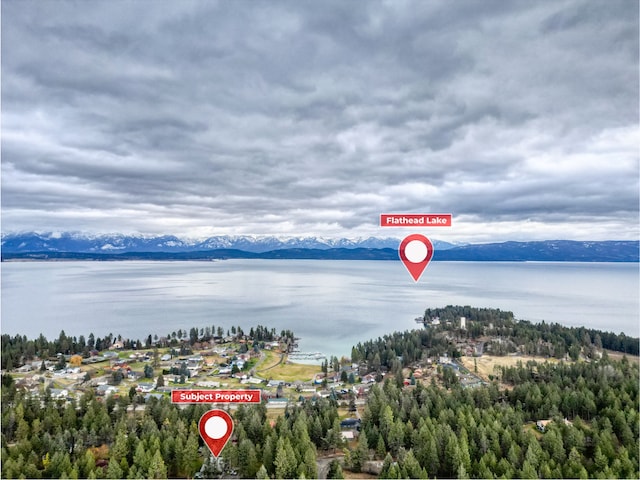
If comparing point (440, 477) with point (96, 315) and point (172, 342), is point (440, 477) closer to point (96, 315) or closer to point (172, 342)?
point (172, 342)

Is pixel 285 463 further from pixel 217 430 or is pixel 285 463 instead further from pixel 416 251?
pixel 416 251

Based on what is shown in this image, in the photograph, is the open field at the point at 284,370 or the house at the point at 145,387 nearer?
the house at the point at 145,387

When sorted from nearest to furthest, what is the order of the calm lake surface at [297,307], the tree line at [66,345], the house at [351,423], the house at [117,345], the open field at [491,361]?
Result: the house at [351,423], the open field at [491,361], the tree line at [66,345], the house at [117,345], the calm lake surface at [297,307]

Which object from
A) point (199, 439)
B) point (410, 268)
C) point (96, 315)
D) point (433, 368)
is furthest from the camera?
point (96, 315)

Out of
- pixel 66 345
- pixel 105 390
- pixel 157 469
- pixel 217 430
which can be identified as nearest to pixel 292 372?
pixel 105 390

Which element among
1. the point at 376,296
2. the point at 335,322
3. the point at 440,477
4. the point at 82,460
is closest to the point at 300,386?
the point at 440,477

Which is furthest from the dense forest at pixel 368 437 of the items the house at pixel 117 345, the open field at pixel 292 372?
the house at pixel 117 345

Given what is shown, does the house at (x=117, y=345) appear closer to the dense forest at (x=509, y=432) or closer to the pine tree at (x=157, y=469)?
the pine tree at (x=157, y=469)

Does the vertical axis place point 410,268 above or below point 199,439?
above
